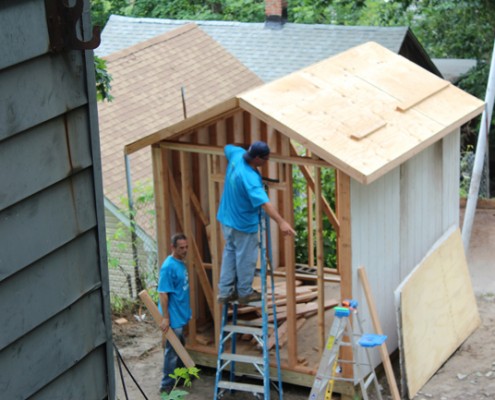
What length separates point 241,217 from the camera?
26.4 ft

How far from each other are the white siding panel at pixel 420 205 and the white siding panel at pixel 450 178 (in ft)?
0.38

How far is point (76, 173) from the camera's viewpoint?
3.38m

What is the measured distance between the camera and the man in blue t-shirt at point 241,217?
25.5ft

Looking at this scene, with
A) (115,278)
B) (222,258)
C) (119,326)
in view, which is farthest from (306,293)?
(115,278)

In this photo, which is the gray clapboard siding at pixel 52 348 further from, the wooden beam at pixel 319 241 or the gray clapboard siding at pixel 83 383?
the wooden beam at pixel 319 241

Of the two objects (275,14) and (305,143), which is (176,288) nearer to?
(305,143)

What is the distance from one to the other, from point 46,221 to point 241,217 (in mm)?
4894

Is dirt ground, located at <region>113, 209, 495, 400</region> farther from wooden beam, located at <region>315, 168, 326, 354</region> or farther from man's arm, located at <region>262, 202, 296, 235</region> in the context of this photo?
man's arm, located at <region>262, 202, 296, 235</region>

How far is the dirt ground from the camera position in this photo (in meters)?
8.88

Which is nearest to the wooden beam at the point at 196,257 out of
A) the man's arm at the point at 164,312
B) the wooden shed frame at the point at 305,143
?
the wooden shed frame at the point at 305,143

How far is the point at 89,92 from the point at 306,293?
687cm

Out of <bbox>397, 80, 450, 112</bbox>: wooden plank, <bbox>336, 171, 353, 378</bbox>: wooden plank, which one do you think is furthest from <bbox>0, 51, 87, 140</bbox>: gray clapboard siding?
<bbox>397, 80, 450, 112</bbox>: wooden plank

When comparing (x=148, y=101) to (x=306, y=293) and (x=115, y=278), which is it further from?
(x=306, y=293)

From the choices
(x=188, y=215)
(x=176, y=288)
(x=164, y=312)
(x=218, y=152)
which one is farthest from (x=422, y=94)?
(x=164, y=312)
